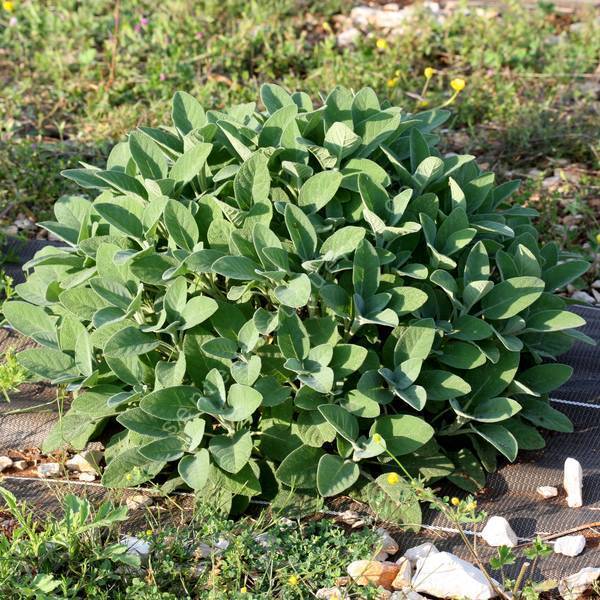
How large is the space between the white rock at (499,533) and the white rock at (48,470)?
4.04 ft

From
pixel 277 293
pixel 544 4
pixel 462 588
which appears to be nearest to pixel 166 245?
pixel 277 293

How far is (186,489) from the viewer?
2666 millimetres

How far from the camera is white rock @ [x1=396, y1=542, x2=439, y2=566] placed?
2402 millimetres

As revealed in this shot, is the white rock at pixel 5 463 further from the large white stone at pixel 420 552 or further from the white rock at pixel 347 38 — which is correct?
the white rock at pixel 347 38

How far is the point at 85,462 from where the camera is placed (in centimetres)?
276

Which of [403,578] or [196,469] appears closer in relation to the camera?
[403,578]

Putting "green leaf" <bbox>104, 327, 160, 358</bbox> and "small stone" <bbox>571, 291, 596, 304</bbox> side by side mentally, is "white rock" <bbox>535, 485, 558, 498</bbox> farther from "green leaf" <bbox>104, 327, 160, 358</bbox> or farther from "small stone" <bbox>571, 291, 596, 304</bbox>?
"small stone" <bbox>571, 291, 596, 304</bbox>

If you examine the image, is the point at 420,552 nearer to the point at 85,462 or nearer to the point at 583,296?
the point at 85,462

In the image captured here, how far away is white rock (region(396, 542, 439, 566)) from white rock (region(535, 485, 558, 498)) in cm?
40

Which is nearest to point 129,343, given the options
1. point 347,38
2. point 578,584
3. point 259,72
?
point 578,584

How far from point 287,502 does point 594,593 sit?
0.81 metres

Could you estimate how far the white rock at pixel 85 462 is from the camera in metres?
2.76

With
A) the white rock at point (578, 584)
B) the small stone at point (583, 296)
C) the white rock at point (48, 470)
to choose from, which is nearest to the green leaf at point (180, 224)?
the white rock at point (48, 470)

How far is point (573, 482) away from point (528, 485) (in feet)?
0.44
